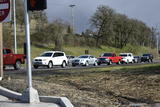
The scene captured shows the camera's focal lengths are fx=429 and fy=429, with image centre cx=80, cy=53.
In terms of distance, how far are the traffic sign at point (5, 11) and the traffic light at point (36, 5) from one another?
84cm

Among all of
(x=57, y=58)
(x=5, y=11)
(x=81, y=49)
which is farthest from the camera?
(x=81, y=49)

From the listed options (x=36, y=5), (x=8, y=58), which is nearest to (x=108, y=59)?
(x=8, y=58)

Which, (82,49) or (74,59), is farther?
(82,49)

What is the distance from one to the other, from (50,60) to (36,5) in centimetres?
3360

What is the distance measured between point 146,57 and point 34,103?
213 ft

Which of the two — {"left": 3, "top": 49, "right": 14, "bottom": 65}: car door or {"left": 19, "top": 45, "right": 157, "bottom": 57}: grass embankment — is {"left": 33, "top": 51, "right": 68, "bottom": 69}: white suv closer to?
{"left": 3, "top": 49, "right": 14, "bottom": 65}: car door

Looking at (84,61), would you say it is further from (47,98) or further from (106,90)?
(47,98)

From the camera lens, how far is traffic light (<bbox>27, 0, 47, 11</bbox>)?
12156mm

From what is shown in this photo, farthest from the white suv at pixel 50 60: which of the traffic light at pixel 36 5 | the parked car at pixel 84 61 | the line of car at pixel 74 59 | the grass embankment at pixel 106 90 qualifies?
the traffic light at pixel 36 5

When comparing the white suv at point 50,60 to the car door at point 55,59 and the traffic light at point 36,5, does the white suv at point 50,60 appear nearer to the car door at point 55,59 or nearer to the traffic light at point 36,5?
the car door at point 55,59

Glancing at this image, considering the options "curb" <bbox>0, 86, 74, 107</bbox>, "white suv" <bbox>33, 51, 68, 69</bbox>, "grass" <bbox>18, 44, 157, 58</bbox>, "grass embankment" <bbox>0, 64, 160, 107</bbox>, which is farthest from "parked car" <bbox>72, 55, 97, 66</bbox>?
"curb" <bbox>0, 86, 74, 107</bbox>

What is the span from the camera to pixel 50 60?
45.8 m

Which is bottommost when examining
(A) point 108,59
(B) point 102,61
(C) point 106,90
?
(C) point 106,90

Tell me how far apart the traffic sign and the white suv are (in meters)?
31.7
